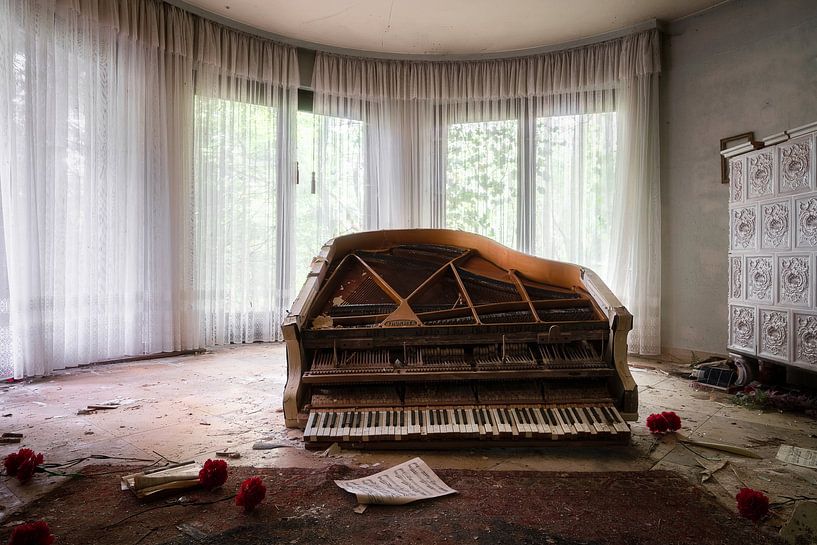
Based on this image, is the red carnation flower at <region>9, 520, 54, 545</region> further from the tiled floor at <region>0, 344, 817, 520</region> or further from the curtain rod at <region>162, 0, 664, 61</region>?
the curtain rod at <region>162, 0, 664, 61</region>

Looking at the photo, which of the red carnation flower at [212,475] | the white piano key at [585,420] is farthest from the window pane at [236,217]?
the white piano key at [585,420]

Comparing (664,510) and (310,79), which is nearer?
(664,510)

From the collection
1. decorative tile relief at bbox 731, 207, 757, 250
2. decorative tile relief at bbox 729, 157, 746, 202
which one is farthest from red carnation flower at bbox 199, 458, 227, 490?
decorative tile relief at bbox 729, 157, 746, 202

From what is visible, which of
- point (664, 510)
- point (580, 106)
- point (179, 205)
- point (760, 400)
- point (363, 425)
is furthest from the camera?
point (580, 106)

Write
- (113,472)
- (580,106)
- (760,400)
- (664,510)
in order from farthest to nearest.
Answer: (580,106)
(760,400)
(113,472)
(664,510)

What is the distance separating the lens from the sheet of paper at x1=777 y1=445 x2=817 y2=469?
225 centimetres

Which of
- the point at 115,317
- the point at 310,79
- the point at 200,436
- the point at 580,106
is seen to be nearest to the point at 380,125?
the point at 310,79

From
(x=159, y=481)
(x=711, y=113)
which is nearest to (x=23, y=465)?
(x=159, y=481)

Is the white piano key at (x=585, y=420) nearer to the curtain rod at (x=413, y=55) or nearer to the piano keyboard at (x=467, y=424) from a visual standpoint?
the piano keyboard at (x=467, y=424)

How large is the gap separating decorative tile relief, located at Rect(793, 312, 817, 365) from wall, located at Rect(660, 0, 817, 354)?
4.62 ft

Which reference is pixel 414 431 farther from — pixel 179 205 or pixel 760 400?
pixel 179 205

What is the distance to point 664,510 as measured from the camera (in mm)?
1754

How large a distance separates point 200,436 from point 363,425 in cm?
91

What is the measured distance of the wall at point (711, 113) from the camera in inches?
161
